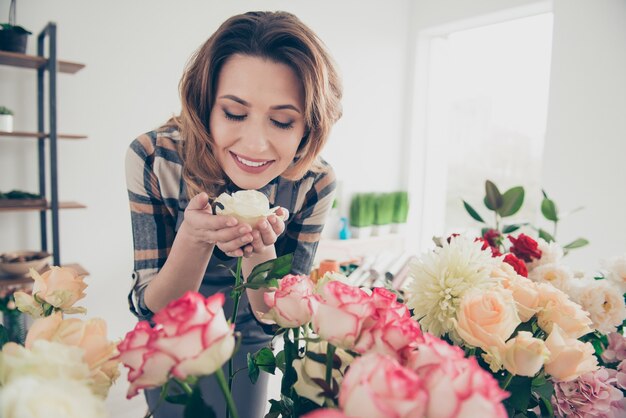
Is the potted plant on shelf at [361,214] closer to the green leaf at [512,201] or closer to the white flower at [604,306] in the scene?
the green leaf at [512,201]

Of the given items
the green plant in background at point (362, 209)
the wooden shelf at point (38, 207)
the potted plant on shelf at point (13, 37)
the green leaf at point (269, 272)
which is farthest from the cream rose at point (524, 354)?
the green plant in background at point (362, 209)

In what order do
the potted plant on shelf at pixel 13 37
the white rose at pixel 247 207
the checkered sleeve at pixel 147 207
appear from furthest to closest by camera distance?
the potted plant on shelf at pixel 13 37, the checkered sleeve at pixel 147 207, the white rose at pixel 247 207

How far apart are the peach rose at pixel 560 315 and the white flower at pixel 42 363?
0.42 meters

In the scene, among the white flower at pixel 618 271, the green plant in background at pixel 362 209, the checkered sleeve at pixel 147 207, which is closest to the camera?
the white flower at pixel 618 271

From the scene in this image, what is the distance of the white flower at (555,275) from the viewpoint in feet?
2.00

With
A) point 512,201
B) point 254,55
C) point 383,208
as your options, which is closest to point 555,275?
point 512,201

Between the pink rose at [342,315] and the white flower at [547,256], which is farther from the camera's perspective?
the white flower at [547,256]

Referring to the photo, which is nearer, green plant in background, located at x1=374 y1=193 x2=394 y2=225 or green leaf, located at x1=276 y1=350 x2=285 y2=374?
green leaf, located at x1=276 y1=350 x2=285 y2=374

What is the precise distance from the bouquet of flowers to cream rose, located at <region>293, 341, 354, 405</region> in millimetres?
115

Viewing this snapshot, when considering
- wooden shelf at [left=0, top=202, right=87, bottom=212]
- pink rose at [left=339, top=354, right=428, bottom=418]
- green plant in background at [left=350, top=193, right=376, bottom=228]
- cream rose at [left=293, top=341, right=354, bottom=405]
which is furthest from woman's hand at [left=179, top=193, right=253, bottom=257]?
green plant in background at [left=350, top=193, right=376, bottom=228]

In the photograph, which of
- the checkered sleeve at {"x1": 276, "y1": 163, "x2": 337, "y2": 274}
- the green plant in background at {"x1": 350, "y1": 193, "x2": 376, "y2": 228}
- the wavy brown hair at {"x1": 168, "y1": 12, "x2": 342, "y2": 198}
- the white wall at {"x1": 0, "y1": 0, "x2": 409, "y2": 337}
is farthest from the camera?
the green plant in background at {"x1": 350, "y1": 193, "x2": 376, "y2": 228}

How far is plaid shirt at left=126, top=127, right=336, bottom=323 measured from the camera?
3.15ft

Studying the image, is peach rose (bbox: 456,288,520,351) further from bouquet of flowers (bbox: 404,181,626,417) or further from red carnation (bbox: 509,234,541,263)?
red carnation (bbox: 509,234,541,263)

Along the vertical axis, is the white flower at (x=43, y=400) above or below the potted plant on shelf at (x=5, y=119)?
below
